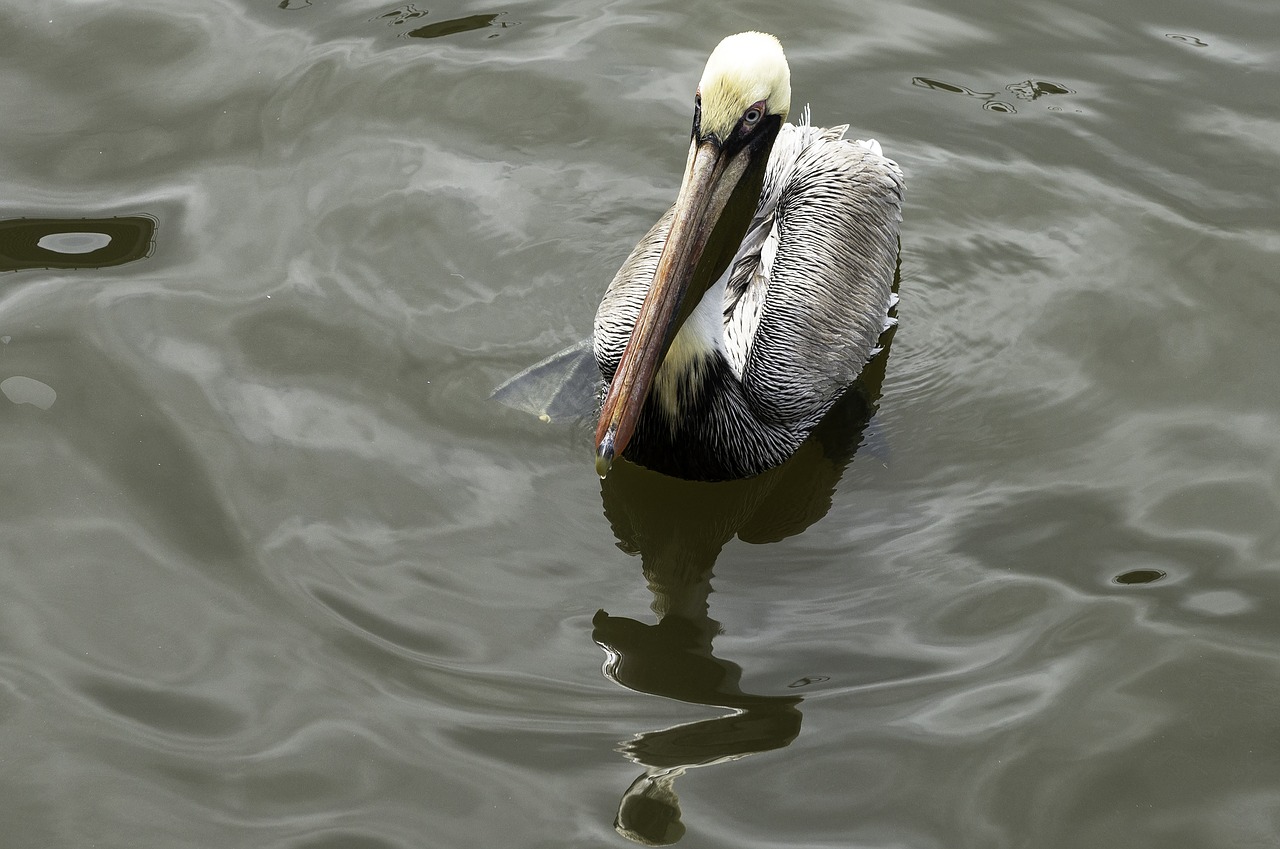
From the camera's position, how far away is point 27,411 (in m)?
5.45

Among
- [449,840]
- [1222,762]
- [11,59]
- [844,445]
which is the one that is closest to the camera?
[449,840]

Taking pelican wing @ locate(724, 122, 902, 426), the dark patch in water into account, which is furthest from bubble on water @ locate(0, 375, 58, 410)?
the dark patch in water

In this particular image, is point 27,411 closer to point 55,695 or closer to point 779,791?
point 55,695

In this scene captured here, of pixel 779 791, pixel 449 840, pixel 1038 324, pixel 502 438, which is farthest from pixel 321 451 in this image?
pixel 1038 324

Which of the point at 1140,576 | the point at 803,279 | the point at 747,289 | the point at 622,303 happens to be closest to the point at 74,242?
the point at 622,303

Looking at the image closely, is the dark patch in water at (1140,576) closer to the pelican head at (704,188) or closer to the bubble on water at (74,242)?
the pelican head at (704,188)

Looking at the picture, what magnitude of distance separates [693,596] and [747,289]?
4.71ft

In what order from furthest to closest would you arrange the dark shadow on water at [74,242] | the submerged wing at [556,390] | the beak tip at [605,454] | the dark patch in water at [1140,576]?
the dark shadow on water at [74,242] → the submerged wing at [556,390] → the dark patch in water at [1140,576] → the beak tip at [605,454]

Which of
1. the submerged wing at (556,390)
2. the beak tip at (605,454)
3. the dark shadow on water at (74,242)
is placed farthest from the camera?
the dark shadow on water at (74,242)

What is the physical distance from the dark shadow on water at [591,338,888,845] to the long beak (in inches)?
28.0

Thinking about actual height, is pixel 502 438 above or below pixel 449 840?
above

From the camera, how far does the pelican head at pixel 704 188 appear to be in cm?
466

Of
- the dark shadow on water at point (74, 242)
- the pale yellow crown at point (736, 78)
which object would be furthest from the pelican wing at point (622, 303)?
the dark shadow on water at point (74, 242)

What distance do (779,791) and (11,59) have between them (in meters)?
5.84
